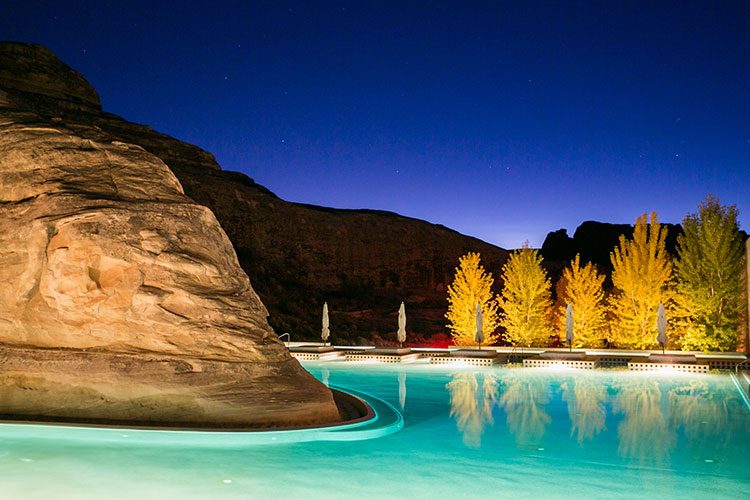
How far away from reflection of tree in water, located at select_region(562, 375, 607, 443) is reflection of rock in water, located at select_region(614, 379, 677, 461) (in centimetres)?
33

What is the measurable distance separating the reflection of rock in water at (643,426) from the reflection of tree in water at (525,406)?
3.95 feet

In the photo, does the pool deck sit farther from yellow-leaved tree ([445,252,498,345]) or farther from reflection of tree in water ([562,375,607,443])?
reflection of tree in water ([562,375,607,443])

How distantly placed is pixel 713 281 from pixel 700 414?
1143 cm

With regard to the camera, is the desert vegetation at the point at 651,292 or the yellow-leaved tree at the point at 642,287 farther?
the yellow-leaved tree at the point at 642,287

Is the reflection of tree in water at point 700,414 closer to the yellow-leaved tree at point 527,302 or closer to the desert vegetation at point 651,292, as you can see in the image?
the desert vegetation at point 651,292

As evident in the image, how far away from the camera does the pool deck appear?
1581 centimetres

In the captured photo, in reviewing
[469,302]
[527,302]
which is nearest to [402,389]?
[469,302]

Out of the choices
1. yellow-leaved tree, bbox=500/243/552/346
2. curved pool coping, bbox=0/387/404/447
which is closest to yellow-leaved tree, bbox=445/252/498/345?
yellow-leaved tree, bbox=500/243/552/346

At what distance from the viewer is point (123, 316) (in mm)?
8312

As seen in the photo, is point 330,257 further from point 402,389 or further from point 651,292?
point 402,389

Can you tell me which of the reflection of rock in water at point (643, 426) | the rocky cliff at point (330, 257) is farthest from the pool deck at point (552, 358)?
the rocky cliff at point (330, 257)

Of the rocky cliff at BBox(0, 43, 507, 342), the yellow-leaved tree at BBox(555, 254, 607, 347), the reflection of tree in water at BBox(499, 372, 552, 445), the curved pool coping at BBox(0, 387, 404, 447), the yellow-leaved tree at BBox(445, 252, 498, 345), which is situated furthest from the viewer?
the rocky cliff at BBox(0, 43, 507, 342)

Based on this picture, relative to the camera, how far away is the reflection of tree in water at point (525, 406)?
854 centimetres

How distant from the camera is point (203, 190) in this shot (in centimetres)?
3812
